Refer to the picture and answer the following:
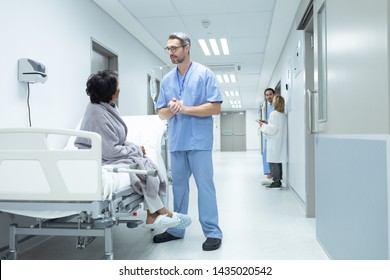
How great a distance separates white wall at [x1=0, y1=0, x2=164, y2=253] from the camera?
2.57m

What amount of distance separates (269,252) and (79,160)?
4.91ft

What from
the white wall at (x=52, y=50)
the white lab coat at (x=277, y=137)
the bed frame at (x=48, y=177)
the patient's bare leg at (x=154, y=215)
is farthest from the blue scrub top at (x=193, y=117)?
the white lab coat at (x=277, y=137)

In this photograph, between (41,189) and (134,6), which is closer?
(41,189)

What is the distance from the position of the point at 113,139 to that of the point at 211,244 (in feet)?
3.37

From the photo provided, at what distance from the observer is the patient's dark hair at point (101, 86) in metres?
2.27

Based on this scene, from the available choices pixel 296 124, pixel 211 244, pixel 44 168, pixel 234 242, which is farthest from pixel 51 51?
pixel 296 124

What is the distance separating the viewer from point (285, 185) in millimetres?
5836

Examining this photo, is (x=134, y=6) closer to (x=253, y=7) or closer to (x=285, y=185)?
(x=253, y=7)

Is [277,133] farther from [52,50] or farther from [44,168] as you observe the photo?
[44,168]

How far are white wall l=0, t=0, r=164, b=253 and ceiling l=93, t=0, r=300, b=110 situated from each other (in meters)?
0.39

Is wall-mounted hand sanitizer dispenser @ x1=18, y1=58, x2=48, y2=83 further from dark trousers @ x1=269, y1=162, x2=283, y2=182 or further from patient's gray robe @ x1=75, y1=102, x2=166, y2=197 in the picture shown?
dark trousers @ x1=269, y1=162, x2=283, y2=182

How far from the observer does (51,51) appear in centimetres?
312

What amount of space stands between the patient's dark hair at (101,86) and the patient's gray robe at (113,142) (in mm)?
48

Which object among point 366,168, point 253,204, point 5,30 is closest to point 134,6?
point 5,30
